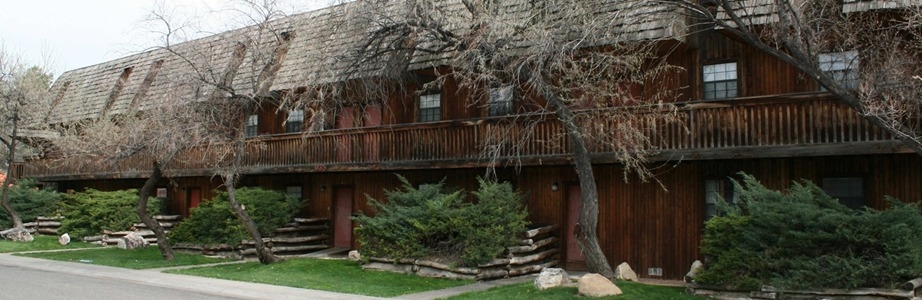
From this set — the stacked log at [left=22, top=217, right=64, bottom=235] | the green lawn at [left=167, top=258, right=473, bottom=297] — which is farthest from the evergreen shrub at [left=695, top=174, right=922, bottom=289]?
the stacked log at [left=22, top=217, right=64, bottom=235]

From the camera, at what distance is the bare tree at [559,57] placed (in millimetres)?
15672

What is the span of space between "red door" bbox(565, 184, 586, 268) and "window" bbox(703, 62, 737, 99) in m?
4.13

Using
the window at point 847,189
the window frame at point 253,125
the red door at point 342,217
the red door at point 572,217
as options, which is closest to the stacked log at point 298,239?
the red door at point 342,217

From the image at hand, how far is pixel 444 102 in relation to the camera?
24297 millimetres

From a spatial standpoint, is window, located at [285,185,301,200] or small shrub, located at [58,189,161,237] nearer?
window, located at [285,185,301,200]

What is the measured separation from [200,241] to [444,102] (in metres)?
9.06

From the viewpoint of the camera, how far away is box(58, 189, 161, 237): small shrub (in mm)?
30969

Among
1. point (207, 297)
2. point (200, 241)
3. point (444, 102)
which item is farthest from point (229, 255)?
point (207, 297)

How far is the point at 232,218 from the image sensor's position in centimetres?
2541

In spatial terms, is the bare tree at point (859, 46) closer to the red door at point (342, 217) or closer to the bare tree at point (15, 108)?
the red door at point (342, 217)

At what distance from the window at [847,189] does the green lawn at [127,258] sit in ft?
53.9

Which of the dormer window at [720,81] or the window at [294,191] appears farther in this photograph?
the window at [294,191]

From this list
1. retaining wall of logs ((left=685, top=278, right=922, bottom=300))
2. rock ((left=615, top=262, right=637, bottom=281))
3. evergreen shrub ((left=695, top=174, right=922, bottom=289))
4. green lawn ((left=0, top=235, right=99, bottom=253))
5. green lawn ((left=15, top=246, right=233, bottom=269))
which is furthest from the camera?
green lawn ((left=0, top=235, right=99, bottom=253))

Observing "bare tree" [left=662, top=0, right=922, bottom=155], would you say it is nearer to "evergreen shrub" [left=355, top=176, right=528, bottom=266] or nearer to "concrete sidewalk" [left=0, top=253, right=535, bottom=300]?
"evergreen shrub" [left=355, top=176, right=528, bottom=266]
